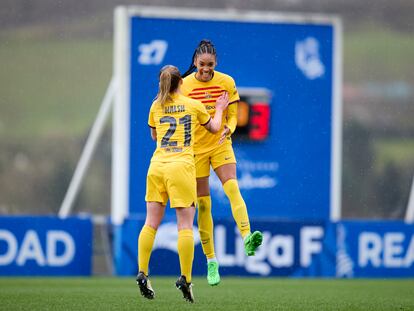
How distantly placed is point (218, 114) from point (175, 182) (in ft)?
2.74

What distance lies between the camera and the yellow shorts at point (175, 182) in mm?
8461

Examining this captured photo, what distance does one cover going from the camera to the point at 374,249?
1433 cm

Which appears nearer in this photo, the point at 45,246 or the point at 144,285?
the point at 144,285

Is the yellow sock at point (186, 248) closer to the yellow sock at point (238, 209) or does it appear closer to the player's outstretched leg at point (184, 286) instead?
the player's outstretched leg at point (184, 286)

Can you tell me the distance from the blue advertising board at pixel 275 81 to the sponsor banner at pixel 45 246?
1.27m

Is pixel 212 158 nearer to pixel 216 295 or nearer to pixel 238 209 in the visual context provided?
pixel 238 209

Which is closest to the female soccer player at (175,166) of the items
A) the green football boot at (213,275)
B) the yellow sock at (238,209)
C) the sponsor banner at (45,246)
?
the green football boot at (213,275)

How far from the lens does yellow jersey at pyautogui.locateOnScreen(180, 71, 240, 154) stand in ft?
31.1

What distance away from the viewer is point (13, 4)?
20938 millimetres

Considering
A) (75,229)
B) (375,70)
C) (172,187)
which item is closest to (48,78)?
(375,70)

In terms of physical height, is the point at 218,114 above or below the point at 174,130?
above

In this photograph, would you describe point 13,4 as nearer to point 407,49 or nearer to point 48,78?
point 48,78

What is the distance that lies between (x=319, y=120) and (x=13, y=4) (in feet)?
24.9

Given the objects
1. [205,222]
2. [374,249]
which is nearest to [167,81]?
[205,222]
